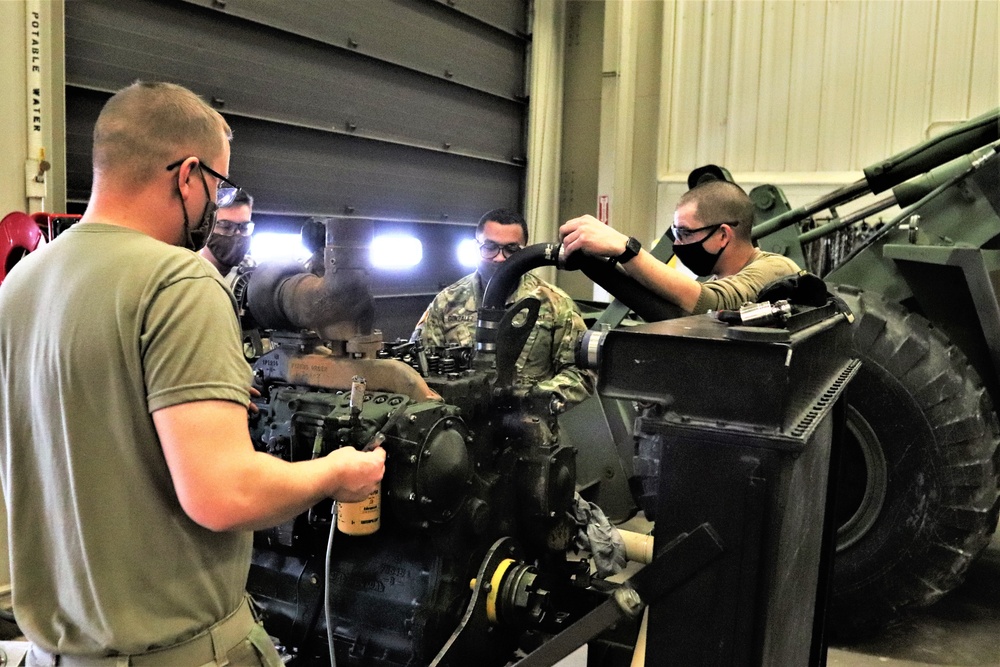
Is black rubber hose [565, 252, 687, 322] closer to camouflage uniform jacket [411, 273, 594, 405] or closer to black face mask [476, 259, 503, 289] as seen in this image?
camouflage uniform jacket [411, 273, 594, 405]

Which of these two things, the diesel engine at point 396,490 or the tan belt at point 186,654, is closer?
the tan belt at point 186,654

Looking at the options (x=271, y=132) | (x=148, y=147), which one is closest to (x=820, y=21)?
(x=271, y=132)

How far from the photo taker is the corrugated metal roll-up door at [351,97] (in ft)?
12.4

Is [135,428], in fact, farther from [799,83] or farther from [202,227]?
[799,83]

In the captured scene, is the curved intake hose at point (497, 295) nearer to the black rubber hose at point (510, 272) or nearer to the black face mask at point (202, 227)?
the black rubber hose at point (510, 272)

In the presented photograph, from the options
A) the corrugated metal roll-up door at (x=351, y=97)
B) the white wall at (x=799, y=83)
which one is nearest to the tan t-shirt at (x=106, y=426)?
the corrugated metal roll-up door at (x=351, y=97)

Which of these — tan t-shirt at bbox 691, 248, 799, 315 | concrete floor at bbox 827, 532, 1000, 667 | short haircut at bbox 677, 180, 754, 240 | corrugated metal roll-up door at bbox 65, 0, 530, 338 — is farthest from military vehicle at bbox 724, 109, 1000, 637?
corrugated metal roll-up door at bbox 65, 0, 530, 338

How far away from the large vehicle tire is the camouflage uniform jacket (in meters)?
1.11

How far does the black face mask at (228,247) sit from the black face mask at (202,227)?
1800mm

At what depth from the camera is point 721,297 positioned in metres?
2.21

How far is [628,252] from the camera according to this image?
2.07m

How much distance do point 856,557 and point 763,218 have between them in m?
1.93

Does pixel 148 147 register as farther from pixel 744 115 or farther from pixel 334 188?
pixel 744 115

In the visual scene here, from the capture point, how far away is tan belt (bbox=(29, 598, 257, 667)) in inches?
49.1
